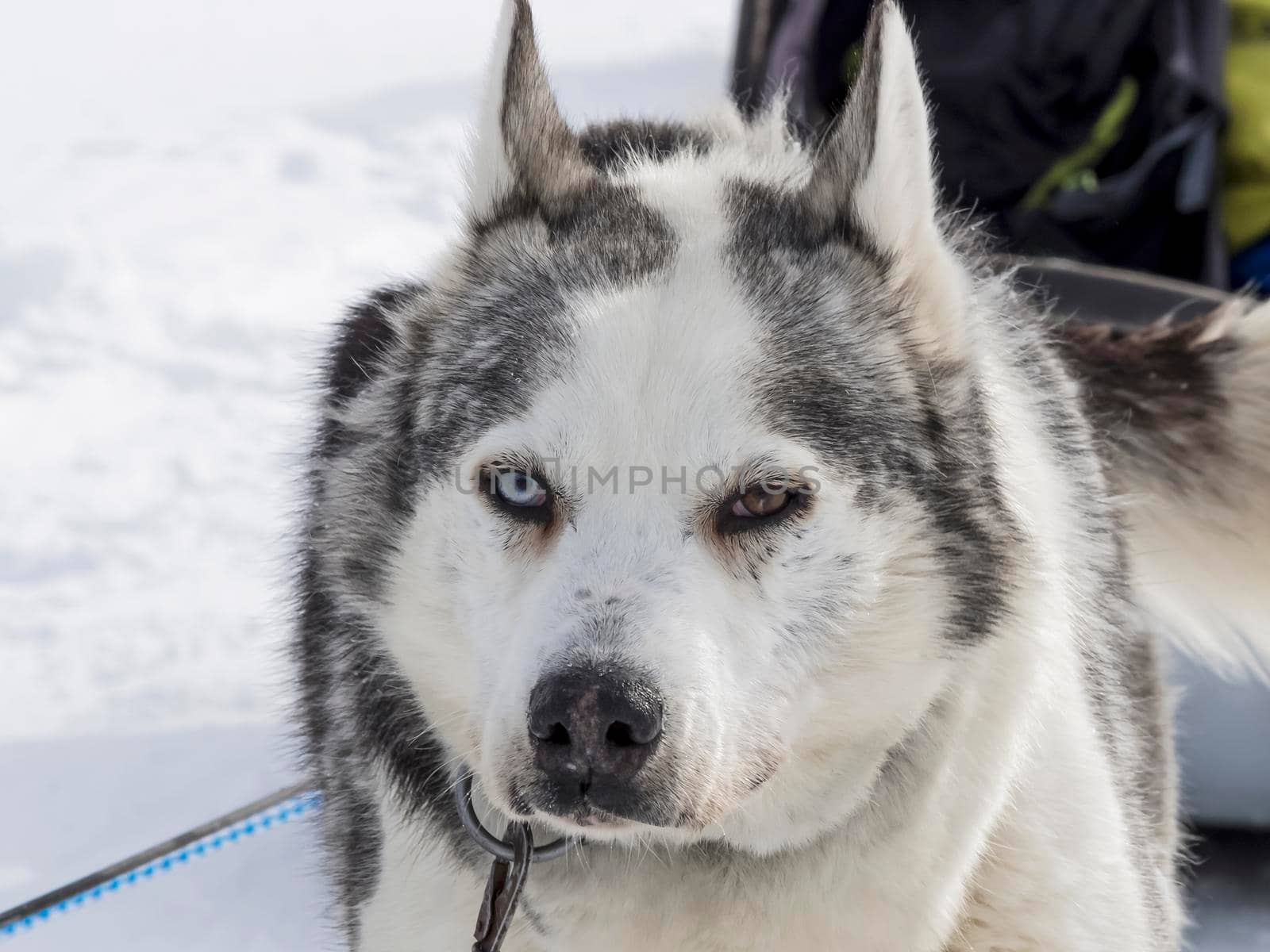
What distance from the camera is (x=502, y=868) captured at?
5.29 ft

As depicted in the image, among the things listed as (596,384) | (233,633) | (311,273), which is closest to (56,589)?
(233,633)

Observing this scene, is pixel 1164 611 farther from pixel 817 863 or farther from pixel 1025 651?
pixel 817 863

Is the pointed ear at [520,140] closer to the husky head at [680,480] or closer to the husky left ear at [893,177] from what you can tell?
the husky head at [680,480]

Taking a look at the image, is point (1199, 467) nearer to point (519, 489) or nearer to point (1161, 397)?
point (1161, 397)

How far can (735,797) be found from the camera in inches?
57.8

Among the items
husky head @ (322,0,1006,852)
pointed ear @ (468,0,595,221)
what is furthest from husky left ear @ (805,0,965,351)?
pointed ear @ (468,0,595,221)

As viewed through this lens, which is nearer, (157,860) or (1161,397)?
(1161,397)

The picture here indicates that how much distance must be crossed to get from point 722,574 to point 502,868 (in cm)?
45

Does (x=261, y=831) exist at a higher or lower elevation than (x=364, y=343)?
lower

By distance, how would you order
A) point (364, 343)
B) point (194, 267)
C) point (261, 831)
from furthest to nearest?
1. point (194, 267)
2. point (261, 831)
3. point (364, 343)

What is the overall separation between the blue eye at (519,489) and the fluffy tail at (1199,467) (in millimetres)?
1192

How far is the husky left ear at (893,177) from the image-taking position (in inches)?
61.6

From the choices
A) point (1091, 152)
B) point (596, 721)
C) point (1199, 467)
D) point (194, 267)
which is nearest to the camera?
point (596, 721)

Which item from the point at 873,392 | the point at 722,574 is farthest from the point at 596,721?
the point at 873,392
